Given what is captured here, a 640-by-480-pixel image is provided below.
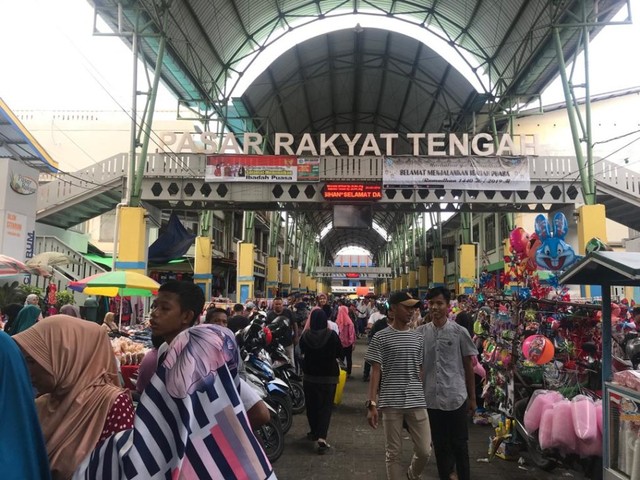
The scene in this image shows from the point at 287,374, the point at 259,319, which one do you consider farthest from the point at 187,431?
the point at 287,374

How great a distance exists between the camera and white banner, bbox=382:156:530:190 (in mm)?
16453

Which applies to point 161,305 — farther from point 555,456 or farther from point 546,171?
point 546,171

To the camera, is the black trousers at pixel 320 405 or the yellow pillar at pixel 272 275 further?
the yellow pillar at pixel 272 275

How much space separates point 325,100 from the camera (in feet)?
103

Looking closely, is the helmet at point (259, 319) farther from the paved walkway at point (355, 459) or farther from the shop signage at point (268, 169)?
the shop signage at point (268, 169)

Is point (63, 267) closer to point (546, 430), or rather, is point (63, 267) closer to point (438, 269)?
point (546, 430)

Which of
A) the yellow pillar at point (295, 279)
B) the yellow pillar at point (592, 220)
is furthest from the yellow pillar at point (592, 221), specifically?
the yellow pillar at point (295, 279)

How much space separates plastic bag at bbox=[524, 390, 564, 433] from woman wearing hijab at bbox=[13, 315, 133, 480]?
12.4ft

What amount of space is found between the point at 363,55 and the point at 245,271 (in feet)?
44.2

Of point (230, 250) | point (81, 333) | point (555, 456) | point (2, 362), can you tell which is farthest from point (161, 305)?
point (230, 250)

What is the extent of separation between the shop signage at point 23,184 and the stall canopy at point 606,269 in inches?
Answer: 562

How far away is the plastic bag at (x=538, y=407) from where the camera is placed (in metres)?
4.32

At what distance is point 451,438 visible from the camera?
4.19 metres

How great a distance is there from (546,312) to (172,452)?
4975 millimetres
